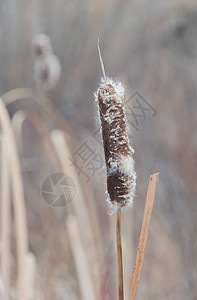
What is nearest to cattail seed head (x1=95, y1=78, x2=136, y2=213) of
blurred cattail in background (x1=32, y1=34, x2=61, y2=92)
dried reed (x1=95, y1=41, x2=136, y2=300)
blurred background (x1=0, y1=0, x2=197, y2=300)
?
dried reed (x1=95, y1=41, x2=136, y2=300)

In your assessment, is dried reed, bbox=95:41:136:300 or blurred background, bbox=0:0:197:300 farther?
blurred background, bbox=0:0:197:300

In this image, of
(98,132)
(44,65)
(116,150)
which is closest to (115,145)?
(116,150)

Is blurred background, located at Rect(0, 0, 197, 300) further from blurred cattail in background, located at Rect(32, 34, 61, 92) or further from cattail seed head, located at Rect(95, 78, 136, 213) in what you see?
cattail seed head, located at Rect(95, 78, 136, 213)

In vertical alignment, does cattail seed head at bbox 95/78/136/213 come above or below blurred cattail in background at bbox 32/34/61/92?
below

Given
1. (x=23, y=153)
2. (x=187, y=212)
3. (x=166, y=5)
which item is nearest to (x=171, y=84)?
(x=166, y=5)

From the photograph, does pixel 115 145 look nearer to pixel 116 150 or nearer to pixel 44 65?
pixel 116 150
